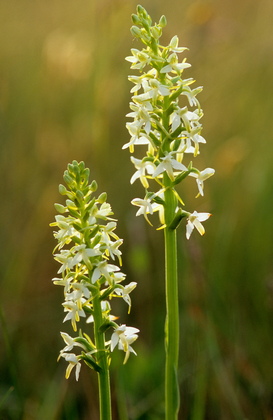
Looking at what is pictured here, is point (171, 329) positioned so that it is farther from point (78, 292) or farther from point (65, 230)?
point (65, 230)

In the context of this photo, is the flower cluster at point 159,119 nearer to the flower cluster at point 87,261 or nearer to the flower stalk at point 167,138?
the flower stalk at point 167,138

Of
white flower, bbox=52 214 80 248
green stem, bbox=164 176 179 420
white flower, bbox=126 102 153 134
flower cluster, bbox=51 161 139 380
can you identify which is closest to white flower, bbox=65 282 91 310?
flower cluster, bbox=51 161 139 380

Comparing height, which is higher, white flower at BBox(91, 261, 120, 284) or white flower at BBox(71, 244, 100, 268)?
white flower at BBox(71, 244, 100, 268)

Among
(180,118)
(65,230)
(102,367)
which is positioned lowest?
(102,367)

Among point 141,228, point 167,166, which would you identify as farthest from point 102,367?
point 141,228

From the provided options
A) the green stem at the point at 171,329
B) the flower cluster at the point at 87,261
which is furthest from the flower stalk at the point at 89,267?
the green stem at the point at 171,329

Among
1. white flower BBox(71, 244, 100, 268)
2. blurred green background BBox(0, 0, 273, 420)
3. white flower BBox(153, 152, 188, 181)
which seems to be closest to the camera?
white flower BBox(71, 244, 100, 268)

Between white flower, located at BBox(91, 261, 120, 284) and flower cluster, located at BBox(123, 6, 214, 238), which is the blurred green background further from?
flower cluster, located at BBox(123, 6, 214, 238)
